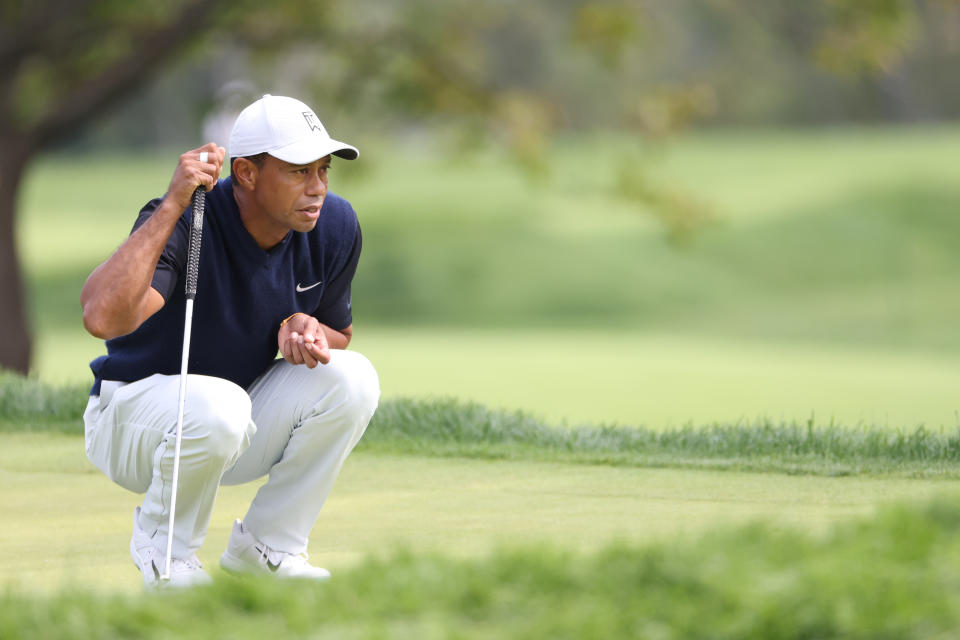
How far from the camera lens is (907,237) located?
1894cm

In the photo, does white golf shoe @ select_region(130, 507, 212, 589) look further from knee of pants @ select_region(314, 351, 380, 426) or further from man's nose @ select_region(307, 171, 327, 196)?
man's nose @ select_region(307, 171, 327, 196)

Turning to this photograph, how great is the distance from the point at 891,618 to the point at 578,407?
853 cm

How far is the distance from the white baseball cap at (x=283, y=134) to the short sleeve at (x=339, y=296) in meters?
0.40

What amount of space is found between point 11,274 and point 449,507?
851 cm

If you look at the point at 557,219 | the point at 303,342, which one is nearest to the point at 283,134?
the point at 303,342

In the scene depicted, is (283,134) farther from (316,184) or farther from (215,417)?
(215,417)

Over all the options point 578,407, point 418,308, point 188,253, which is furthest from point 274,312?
point 418,308

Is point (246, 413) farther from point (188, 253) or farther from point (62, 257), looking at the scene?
point (62, 257)

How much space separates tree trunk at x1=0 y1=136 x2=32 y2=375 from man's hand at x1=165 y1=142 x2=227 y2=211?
27.9 ft

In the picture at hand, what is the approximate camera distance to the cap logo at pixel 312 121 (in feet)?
12.1

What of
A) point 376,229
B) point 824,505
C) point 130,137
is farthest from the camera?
point 130,137

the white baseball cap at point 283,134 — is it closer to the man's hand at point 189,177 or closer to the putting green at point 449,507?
the man's hand at point 189,177

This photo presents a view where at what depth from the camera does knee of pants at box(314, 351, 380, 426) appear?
3709 millimetres

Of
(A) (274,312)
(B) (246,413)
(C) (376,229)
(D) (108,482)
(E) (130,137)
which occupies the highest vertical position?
(E) (130,137)
